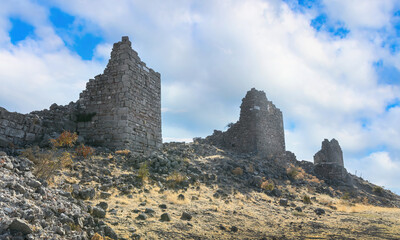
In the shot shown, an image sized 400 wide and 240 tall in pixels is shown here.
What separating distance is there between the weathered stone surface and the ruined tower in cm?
1865

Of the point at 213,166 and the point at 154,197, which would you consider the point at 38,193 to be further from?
the point at 213,166

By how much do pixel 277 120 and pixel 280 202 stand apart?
1172 centimetres

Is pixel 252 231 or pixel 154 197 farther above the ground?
pixel 154 197

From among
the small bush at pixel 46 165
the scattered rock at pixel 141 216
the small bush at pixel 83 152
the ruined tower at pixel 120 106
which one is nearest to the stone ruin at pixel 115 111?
the ruined tower at pixel 120 106

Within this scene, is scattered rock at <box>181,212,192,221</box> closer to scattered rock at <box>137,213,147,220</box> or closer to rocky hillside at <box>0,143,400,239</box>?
rocky hillside at <box>0,143,400,239</box>

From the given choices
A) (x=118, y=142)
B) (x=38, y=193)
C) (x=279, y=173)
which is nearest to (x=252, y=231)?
(x=38, y=193)

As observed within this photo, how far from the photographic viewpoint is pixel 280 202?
11.3 meters

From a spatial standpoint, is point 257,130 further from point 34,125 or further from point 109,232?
point 109,232

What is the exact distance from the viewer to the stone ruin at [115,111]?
11250 mm

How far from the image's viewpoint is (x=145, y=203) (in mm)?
7148

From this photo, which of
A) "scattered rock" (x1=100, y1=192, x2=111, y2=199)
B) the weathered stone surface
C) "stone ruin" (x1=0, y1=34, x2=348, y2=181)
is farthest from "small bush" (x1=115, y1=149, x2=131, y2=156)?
the weathered stone surface

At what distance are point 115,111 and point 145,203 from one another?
5.41 meters

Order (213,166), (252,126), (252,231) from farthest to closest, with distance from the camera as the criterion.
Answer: (252,126) → (213,166) → (252,231)

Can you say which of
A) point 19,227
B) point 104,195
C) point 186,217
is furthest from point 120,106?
point 19,227
